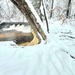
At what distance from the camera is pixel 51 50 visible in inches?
173

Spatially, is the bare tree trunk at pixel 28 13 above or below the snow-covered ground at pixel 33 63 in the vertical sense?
above

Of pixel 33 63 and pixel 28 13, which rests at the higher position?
pixel 28 13

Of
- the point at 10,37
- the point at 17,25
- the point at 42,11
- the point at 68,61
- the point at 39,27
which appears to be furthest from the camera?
the point at 17,25

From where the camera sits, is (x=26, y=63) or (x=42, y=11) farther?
(x=42, y=11)

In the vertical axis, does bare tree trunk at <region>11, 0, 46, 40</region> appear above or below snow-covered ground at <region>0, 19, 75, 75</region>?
above

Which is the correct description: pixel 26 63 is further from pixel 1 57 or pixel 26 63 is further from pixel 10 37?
pixel 10 37

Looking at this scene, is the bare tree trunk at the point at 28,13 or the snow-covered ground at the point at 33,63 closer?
the snow-covered ground at the point at 33,63

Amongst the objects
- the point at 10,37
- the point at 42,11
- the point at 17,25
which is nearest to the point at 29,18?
the point at 42,11

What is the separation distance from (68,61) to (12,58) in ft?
4.58

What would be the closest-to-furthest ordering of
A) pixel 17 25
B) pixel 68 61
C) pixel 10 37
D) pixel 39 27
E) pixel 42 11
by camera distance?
pixel 68 61
pixel 39 27
pixel 42 11
pixel 10 37
pixel 17 25

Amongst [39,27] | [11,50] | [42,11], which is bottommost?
[11,50]

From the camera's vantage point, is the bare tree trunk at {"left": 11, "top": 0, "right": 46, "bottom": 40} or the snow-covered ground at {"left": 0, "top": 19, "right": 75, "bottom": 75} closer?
the snow-covered ground at {"left": 0, "top": 19, "right": 75, "bottom": 75}

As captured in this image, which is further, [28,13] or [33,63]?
[28,13]

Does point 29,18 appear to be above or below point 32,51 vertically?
above
